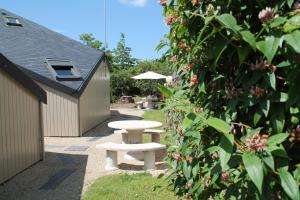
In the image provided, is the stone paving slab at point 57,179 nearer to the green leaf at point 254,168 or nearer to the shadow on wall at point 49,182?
the shadow on wall at point 49,182

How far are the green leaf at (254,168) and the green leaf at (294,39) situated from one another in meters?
0.38

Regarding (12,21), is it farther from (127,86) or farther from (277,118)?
(277,118)

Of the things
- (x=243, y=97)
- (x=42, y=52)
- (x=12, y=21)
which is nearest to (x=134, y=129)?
(x=42, y=52)

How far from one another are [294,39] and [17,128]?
26.8 feet

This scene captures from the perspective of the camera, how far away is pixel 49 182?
25.9ft

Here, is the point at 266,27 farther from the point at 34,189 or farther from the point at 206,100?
the point at 34,189

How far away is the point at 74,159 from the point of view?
34.7ft

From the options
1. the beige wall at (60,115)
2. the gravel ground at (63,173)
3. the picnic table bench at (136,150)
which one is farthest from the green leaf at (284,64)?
the beige wall at (60,115)

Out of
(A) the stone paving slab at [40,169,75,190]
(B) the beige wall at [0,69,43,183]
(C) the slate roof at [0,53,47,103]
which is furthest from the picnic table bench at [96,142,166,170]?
(C) the slate roof at [0,53,47,103]

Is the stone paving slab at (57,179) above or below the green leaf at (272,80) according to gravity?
below

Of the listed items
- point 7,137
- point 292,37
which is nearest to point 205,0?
point 292,37

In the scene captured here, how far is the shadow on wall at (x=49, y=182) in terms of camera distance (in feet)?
22.6

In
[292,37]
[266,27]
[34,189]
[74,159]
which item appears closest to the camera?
[292,37]

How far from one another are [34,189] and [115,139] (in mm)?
7255
